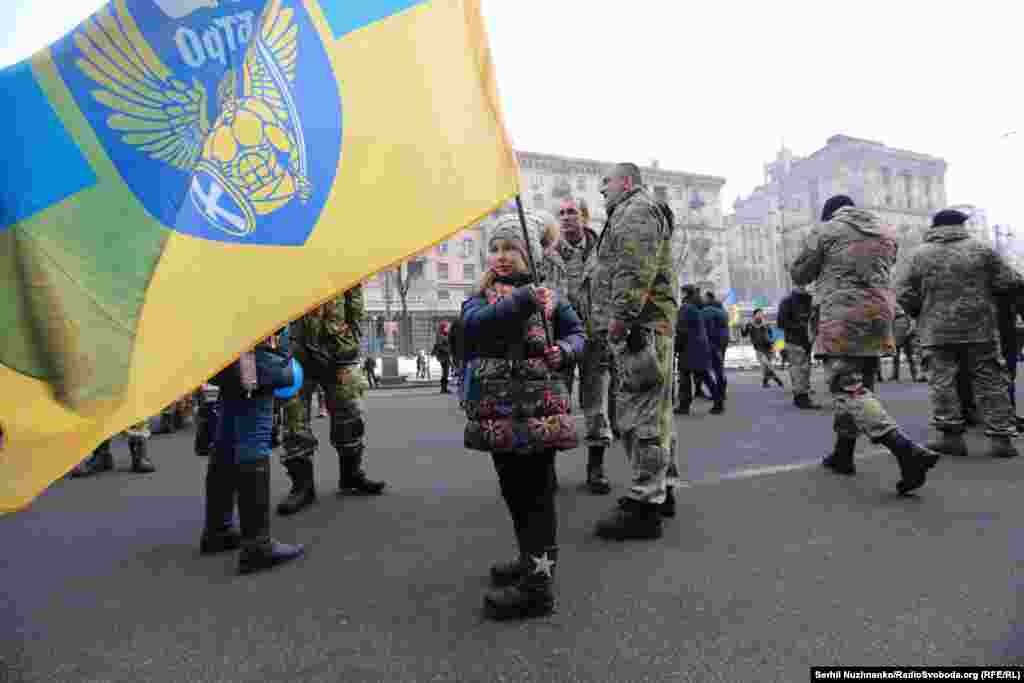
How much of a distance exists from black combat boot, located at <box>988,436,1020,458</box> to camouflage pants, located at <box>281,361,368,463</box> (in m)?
4.94

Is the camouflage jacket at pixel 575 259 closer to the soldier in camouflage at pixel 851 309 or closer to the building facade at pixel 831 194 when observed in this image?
the soldier in camouflage at pixel 851 309

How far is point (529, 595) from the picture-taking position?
2070mm

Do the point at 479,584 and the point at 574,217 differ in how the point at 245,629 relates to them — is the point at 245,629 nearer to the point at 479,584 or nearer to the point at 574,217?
the point at 479,584

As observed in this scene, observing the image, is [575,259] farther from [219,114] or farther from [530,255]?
[219,114]

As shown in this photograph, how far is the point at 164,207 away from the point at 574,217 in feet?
10.5

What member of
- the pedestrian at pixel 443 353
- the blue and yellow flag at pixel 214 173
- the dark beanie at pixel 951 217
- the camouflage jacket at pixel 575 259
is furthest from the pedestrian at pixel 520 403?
the pedestrian at pixel 443 353

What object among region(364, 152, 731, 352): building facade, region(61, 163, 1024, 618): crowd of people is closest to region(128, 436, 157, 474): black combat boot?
region(61, 163, 1024, 618): crowd of people

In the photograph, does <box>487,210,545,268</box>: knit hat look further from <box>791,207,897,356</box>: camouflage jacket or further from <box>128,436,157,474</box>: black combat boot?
<box>128,436,157,474</box>: black combat boot

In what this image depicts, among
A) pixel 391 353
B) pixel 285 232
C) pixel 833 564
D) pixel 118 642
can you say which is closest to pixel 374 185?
pixel 285 232

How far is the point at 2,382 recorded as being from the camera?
5.55 ft

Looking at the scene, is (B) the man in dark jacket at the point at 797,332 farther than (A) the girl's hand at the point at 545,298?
Yes

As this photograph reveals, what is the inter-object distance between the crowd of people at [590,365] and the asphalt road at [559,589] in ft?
0.70

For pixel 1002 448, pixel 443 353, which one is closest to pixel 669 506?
pixel 1002 448

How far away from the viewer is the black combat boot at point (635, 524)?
2889 millimetres
